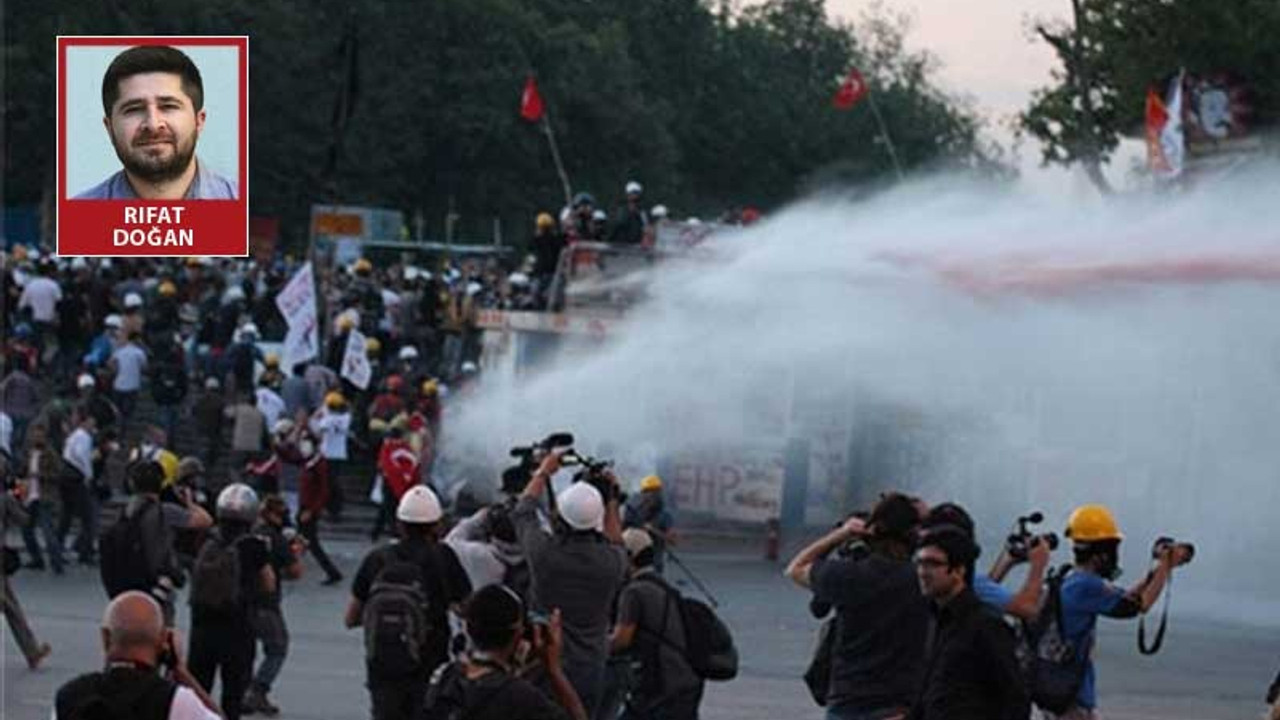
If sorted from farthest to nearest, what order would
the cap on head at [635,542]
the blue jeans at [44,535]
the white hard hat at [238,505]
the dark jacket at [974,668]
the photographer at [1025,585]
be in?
the blue jeans at [44,535] → the white hard hat at [238,505] → the cap on head at [635,542] → the photographer at [1025,585] → the dark jacket at [974,668]

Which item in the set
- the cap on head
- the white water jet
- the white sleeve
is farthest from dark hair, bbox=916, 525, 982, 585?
the white water jet

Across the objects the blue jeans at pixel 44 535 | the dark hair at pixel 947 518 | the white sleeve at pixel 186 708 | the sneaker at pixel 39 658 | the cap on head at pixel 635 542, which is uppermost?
the dark hair at pixel 947 518

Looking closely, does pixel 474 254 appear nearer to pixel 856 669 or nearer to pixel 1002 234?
pixel 1002 234

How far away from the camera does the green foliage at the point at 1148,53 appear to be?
3588 cm

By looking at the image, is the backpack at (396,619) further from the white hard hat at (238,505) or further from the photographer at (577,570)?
the white hard hat at (238,505)

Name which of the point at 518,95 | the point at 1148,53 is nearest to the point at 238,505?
the point at 1148,53

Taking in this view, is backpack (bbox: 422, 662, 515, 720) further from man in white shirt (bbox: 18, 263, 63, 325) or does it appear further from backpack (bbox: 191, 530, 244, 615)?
man in white shirt (bbox: 18, 263, 63, 325)

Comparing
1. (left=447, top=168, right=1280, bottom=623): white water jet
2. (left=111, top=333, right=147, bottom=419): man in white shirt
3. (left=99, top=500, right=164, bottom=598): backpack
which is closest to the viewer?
(left=99, top=500, right=164, bottom=598): backpack

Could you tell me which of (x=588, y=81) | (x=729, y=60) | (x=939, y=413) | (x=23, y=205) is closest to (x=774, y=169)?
(x=729, y=60)

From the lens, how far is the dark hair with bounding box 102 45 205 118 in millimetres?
11828

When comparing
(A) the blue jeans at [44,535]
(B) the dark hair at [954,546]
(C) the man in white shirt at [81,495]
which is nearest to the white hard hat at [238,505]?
(B) the dark hair at [954,546]

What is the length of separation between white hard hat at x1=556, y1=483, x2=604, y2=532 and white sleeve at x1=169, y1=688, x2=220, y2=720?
3.58 m

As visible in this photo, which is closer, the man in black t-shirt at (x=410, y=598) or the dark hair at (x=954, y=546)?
the dark hair at (x=954, y=546)

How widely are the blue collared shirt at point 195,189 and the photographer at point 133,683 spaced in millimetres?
4299
